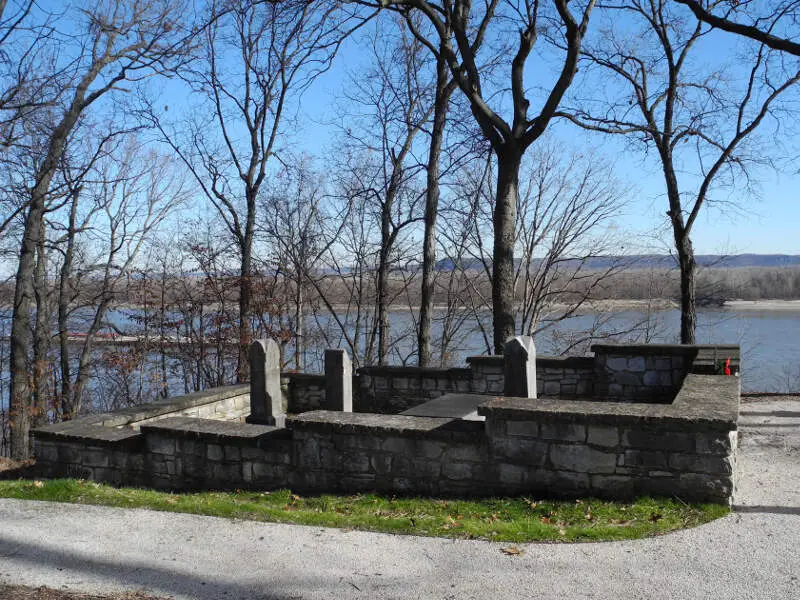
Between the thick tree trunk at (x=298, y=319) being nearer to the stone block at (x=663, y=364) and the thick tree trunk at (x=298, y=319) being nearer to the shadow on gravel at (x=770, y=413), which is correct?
the stone block at (x=663, y=364)

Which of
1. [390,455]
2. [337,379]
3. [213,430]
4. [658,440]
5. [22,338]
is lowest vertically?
[390,455]

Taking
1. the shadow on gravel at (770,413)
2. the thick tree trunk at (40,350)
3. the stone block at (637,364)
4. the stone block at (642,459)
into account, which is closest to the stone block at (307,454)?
the stone block at (642,459)

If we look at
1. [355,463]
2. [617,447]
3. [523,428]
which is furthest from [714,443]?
[355,463]

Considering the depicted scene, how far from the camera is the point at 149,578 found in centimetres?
410

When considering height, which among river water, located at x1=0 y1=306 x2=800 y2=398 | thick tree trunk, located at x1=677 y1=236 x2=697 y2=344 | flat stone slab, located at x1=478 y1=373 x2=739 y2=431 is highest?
thick tree trunk, located at x1=677 y1=236 x2=697 y2=344

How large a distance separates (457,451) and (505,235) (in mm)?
6767

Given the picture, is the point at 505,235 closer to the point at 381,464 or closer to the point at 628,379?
the point at 628,379

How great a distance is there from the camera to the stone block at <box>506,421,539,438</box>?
5.32m

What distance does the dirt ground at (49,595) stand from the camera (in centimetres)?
374

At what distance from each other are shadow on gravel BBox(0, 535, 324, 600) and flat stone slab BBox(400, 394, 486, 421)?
3498mm

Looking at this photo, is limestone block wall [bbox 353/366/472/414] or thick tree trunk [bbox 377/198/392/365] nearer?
limestone block wall [bbox 353/366/472/414]

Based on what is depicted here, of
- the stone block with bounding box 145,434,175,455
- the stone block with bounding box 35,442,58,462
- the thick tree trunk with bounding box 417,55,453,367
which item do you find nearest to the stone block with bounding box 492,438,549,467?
the stone block with bounding box 145,434,175,455

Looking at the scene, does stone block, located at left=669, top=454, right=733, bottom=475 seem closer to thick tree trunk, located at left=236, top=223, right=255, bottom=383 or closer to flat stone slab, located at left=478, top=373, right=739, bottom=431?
flat stone slab, located at left=478, top=373, right=739, bottom=431

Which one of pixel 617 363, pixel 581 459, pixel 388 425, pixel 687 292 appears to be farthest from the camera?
pixel 687 292
